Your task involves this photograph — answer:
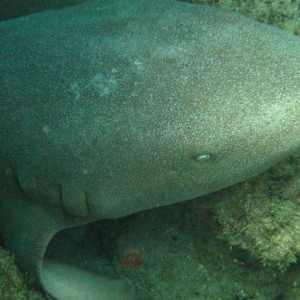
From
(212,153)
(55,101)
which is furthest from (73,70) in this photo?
(212,153)

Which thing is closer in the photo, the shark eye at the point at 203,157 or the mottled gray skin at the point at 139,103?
the mottled gray skin at the point at 139,103

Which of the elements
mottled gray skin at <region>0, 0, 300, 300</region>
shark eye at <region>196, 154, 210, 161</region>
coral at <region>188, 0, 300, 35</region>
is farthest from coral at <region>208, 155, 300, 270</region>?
coral at <region>188, 0, 300, 35</region>

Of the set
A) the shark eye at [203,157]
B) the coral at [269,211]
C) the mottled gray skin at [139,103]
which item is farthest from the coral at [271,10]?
the shark eye at [203,157]

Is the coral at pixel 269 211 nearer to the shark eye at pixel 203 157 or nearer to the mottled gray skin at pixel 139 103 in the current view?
the mottled gray skin at pixel 139 103

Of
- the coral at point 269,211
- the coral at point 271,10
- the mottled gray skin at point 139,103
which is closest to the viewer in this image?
the mottled gray skin at point 139,103

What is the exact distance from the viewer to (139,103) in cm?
269

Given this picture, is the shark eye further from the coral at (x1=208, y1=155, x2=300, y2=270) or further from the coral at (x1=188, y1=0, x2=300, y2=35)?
the coral at (x1=188, y1=0, x2=300, y2=35)

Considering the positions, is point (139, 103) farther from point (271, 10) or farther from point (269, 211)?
point (271, 10)

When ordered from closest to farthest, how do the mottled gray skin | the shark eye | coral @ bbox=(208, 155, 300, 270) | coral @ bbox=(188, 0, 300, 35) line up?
1. the mottled gray skin
2. the shark eye
3. coral @ bbox=(208, 155, 300, 270)
4. coral @ bbox=(188, 0, 300, 35)

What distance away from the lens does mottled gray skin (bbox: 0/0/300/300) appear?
2.55 m

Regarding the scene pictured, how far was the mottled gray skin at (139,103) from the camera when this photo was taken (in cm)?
255

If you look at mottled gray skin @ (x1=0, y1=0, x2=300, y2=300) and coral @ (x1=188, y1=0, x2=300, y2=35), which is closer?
mottled gray skin @ (x1=0, y1=0, x2=300, y2=300)

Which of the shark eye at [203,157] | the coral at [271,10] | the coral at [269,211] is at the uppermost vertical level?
the coral at [271,10]

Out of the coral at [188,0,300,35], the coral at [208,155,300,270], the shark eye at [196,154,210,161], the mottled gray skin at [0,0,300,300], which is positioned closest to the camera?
the mottled gray skin at [0,0,300,300]
